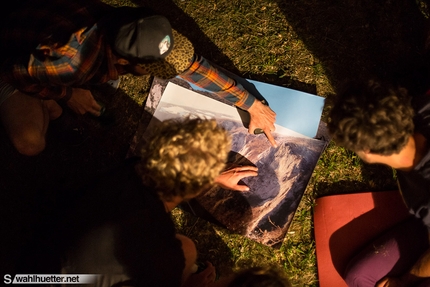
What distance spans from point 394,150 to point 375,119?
120mm

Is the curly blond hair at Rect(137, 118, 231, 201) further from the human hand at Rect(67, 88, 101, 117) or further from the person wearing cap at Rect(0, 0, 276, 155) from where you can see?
the human hand at Rect(67, 88, 101, 117)

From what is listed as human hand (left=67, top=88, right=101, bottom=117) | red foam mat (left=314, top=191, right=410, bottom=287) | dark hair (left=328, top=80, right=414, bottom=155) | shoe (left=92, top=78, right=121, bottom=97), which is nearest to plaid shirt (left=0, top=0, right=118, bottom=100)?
human hand (left=67, top=88, right=101, bottom=117)

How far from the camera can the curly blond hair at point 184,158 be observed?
1.15 m

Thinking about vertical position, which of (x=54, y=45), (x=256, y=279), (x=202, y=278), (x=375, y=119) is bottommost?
(x=202, y=278)

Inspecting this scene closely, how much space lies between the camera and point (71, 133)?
1.76 m

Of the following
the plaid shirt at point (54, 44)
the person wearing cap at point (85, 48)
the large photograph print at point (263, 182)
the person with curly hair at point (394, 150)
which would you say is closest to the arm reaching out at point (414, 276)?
the person with curly hair at point (394, 150)

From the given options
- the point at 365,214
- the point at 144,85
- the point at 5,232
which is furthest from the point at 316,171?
the point at 5,232

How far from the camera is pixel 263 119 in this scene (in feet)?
5.27

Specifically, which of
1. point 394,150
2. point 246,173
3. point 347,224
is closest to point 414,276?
point 347,224

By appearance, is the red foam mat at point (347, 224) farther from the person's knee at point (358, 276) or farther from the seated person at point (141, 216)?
the seated person at point (141, 216)

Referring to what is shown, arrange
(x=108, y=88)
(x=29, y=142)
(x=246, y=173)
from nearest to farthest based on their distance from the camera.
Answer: (x=29, y=142), (x=246, y=173), (x=108, y=88)

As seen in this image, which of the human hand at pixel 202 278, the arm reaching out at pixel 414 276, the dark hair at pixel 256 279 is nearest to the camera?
the dark hair at pixel 256 279

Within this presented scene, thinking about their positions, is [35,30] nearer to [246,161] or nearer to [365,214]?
[246,161]

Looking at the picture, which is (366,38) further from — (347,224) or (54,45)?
(54,45)
